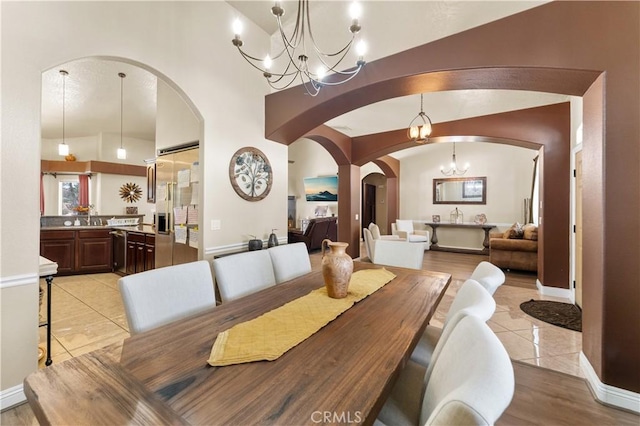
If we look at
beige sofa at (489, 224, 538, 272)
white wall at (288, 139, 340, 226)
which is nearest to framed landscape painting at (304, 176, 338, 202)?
white wall at (288, 139, 340, 226)

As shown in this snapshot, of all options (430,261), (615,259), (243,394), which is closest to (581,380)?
(615,259)

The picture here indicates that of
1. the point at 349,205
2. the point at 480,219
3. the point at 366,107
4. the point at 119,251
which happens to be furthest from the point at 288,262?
the point at 480,219

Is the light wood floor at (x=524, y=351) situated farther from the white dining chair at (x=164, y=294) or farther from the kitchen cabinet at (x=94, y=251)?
the white dining chair at (x=164, y=294)

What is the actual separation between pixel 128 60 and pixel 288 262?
2.17m

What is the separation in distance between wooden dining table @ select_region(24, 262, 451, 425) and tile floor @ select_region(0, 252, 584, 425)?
4.64ft

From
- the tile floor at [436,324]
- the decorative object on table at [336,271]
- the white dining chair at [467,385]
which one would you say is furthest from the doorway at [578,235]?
the white dining chair at [467,385]

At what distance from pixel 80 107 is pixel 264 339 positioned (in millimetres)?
6512

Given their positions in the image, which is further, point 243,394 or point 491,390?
point 243,394

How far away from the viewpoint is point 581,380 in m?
2.06

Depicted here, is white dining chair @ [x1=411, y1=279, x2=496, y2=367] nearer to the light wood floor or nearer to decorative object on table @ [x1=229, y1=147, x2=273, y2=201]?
the light wood floor

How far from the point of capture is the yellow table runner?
1.01m

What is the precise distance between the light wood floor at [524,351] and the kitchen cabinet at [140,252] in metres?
0.43

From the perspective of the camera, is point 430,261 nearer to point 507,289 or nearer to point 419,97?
point 507,289

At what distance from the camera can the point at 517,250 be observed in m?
5.07
